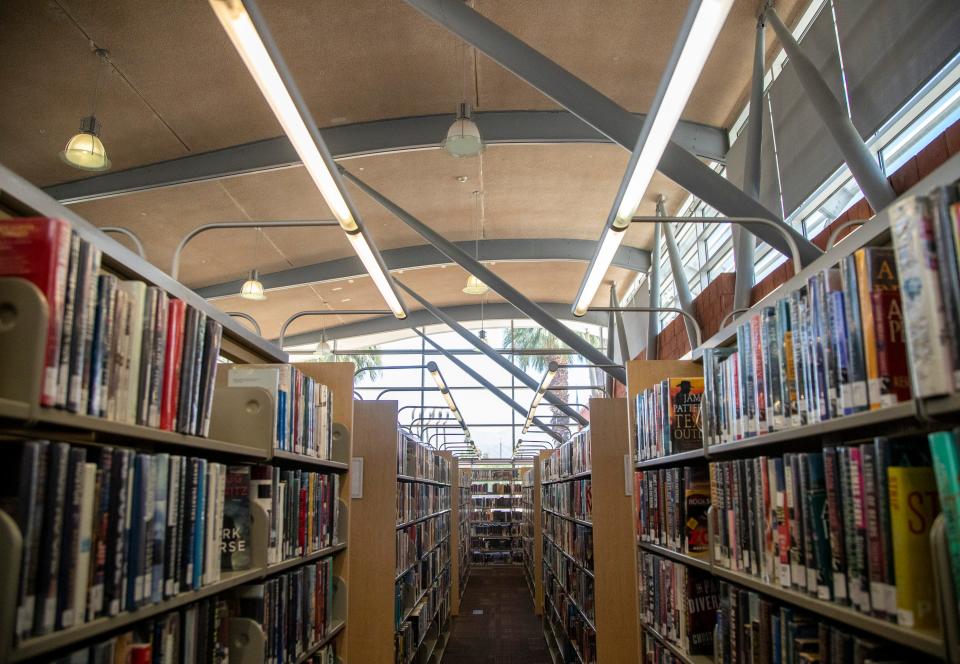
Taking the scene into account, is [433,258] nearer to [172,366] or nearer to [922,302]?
[172,366]

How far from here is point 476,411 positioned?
55.4 feet

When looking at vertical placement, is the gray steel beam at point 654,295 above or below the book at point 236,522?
above

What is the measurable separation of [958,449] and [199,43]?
247 inches

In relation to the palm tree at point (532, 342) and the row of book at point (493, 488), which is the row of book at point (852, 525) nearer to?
the palm tree at point (532, 342)

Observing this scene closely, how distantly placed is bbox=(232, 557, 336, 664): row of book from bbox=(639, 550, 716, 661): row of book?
1.46 meters

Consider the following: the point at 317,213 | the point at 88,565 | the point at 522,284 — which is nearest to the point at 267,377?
the point at 88,565

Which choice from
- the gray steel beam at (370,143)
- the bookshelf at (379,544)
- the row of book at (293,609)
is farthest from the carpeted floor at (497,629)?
the gray steel beam at (370,143)

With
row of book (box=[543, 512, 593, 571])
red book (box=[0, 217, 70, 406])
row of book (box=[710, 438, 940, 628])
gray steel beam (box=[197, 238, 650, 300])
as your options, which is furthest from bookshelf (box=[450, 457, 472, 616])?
red book (box=[0, 217, 70, 406])

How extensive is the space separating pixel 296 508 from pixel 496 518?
49.4 feet

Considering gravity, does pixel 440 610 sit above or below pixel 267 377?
below

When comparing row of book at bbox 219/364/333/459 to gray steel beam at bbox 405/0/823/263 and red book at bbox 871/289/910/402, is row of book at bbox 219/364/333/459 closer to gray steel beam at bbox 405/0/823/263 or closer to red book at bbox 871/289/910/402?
red book at bbox 871/289/910/402

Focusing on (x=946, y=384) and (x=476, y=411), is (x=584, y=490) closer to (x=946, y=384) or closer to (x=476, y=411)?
(x=946, y=384)

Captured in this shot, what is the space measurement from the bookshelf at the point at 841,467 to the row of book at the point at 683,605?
0.05m

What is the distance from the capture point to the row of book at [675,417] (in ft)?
9.36
